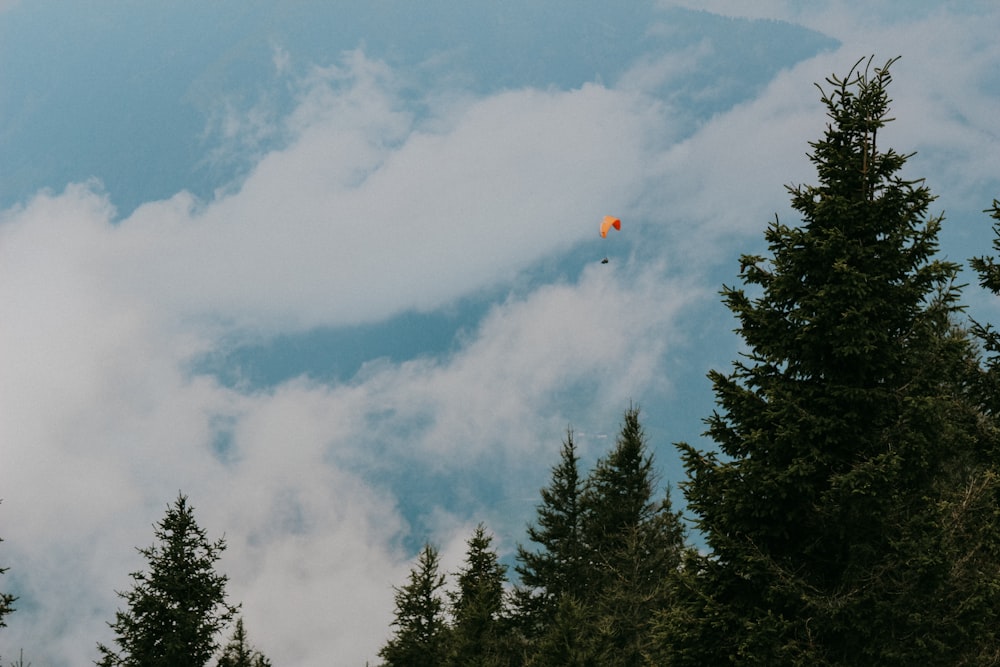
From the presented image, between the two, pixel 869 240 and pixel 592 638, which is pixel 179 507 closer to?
pixel 592 638

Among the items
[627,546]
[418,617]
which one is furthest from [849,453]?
[418,617]

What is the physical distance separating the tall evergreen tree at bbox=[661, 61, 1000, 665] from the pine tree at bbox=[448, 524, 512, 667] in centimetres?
1850

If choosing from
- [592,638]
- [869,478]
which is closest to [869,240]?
[869,478]

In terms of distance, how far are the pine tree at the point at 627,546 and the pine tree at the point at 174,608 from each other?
12.0m

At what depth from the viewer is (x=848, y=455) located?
1539 cm

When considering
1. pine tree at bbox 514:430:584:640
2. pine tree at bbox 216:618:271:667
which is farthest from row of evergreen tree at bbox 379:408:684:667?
pine tree at bbox 216:618:271:667

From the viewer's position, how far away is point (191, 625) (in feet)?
92.3

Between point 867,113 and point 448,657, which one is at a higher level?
point 867,113

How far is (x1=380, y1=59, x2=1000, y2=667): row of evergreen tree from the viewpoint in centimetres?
1463

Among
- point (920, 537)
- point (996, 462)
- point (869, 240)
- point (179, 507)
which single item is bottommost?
point (920, 537)

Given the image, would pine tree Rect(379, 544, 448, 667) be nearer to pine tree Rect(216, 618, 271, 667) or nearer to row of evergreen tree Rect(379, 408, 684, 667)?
row of evergreen tree Rect(379, 408, 684, 667)

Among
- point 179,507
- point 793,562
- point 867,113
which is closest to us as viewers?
point 793,562

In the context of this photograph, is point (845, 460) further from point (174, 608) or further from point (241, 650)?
→ point (241, 650)

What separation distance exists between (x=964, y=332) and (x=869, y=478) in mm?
14874
